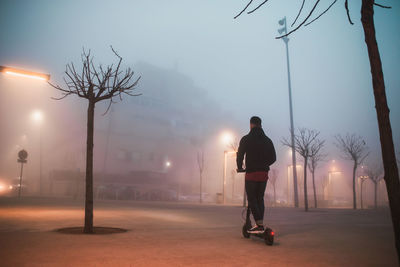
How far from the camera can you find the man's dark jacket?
18.8 ft

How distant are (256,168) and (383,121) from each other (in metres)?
2.85

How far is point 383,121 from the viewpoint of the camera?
9.89ft

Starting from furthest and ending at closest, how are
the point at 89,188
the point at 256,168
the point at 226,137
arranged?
the point at 226,137 < the point at 89,188 < the point at 256,168

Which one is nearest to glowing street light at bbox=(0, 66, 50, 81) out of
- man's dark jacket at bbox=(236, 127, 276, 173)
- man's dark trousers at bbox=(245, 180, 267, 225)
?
man's dark jacket at bbox=(236, 127, 276, 173)

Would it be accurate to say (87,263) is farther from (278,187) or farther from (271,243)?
(278,187)

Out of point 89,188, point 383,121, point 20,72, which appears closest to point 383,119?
point 383,121

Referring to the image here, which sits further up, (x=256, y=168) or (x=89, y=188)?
(x=256, y=168)

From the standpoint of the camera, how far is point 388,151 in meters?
2.97

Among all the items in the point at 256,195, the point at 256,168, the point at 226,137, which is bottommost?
the point at 256,195

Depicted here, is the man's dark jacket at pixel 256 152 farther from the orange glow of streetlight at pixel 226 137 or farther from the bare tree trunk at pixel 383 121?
the orange glow of streetlight at pixel 226 137

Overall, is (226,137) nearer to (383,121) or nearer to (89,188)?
(89,188)

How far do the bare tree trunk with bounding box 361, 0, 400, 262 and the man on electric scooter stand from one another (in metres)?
2.76

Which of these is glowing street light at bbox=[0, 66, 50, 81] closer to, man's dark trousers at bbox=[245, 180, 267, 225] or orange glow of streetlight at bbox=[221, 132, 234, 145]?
man's dark trousers at bbox=[245, 180, 267, 225]

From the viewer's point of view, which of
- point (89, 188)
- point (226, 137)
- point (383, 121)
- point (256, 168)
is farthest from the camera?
point (226, 137)
